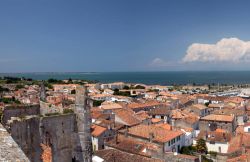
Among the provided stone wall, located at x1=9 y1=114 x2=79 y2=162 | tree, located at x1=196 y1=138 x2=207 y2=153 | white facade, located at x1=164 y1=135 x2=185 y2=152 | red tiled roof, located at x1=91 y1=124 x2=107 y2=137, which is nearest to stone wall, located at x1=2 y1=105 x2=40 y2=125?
stone wall, located at x1=9 y1=114 x2=79 y2=162

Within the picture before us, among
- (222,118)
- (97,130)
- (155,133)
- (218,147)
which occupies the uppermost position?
(97,130)

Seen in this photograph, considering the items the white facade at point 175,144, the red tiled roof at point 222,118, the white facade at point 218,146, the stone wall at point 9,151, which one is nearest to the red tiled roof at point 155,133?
the white facade at point 175,144

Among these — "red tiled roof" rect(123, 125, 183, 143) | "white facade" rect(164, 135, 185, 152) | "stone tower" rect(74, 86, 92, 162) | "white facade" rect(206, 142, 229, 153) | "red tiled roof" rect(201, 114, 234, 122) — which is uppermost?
"stone tower" rect(74, 86, 92, 162)

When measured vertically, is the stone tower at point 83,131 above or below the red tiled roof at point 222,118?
above

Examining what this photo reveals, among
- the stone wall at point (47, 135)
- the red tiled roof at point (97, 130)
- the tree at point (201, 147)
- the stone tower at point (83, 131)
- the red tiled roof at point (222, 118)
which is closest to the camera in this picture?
the stone wall at point (47, 135)

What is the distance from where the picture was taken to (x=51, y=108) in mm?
17062

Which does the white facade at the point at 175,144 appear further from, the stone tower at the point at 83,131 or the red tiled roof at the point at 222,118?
the stone tower at the point at 83,131

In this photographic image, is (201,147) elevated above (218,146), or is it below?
above

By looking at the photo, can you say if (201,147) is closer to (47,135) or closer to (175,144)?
(175,144)

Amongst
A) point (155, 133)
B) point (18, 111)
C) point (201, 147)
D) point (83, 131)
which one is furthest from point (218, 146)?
point (18, 111)

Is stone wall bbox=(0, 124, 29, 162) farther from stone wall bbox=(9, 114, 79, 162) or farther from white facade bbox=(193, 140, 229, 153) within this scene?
white facade bbox=(193, 140, 229, 153)

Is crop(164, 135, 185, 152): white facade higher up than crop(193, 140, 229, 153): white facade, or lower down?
higher up

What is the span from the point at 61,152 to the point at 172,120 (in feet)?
178

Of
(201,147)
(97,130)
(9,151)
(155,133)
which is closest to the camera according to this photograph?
(9,151)
